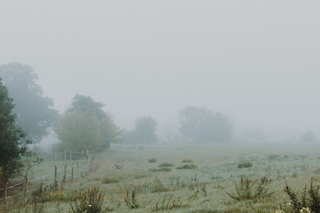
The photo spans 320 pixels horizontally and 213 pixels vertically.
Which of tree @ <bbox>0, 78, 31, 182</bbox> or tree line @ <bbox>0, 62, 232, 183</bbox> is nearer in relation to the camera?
tree @ <bbox>0, 78, 31, 182</bbox>

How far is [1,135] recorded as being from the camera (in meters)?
13.9

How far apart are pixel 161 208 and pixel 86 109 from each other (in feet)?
150

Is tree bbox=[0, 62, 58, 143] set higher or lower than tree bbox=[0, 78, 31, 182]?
higher

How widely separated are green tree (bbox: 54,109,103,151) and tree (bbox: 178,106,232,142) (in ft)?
225

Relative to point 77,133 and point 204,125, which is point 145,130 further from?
point 77,133

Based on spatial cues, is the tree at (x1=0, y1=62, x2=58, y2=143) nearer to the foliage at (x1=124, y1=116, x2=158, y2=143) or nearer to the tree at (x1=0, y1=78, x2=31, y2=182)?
the tree at (x1=0, y1=78, x2=31, y2=182)

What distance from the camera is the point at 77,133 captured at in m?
38.5

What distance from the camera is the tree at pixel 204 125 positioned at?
9812 cm

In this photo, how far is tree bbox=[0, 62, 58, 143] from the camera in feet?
141

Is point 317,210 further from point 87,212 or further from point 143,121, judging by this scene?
point 143,121

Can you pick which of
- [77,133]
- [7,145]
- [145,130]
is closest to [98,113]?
[77,133]

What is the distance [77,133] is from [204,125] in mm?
73795

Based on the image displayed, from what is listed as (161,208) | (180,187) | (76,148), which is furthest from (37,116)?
(161,208)

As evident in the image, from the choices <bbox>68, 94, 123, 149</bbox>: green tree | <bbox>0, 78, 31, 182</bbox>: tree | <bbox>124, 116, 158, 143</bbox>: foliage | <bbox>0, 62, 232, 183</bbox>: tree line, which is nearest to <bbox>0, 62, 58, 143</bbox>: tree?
<bbox>0, 62, 232, 183</bbox>: tree line
